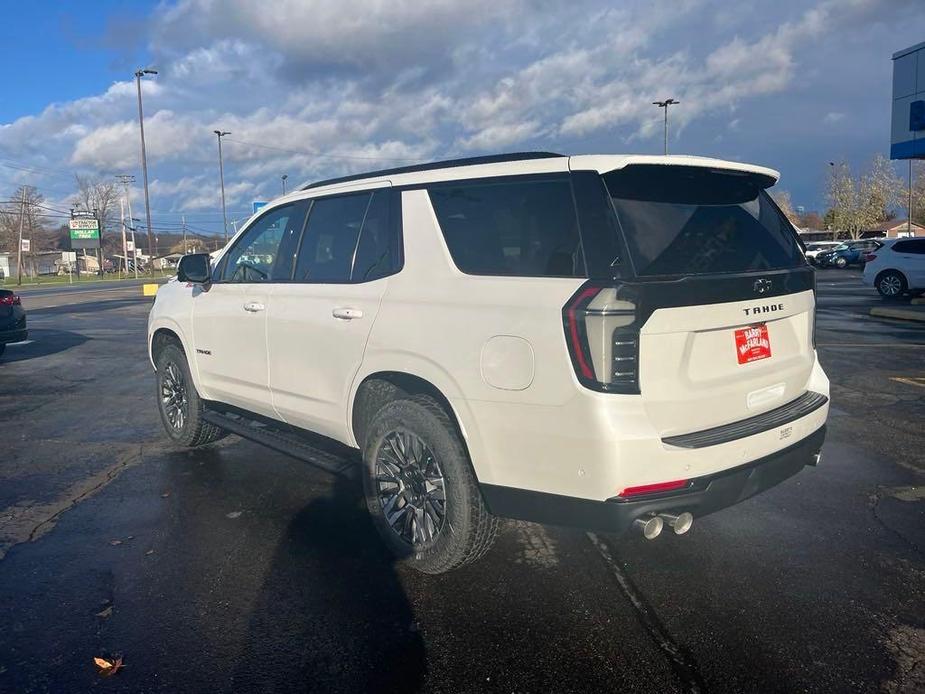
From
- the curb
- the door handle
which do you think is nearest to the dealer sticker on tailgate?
the door handle

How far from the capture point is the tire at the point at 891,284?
1843 cm

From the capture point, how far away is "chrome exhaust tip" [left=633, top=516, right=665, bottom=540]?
2912 mm

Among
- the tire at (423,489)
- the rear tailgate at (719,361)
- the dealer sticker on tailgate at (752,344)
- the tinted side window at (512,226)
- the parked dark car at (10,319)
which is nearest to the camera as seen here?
the rear tailgate at (719,361)

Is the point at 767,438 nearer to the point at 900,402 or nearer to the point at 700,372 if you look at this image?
the point at 700,372

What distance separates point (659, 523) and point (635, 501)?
0.21 meters

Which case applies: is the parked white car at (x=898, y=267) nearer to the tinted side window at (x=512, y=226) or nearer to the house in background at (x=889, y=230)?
the tinted side window at (x=512, y=226)

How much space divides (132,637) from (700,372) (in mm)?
2680

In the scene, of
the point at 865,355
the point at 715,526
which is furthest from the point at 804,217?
the point at 715,526

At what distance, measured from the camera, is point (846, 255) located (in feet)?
136

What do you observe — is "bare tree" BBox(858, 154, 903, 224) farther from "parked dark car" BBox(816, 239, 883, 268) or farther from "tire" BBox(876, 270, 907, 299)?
"tire" BBox(876, 270, 907, 299)

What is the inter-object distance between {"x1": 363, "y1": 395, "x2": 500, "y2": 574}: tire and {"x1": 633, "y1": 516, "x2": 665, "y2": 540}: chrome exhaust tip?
0.73 m

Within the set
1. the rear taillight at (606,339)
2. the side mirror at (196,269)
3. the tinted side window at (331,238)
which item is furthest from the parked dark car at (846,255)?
the rear taillight at (606,339)

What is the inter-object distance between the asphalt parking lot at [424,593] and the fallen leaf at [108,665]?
0.03m

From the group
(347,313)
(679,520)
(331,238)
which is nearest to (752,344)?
(679,520)
